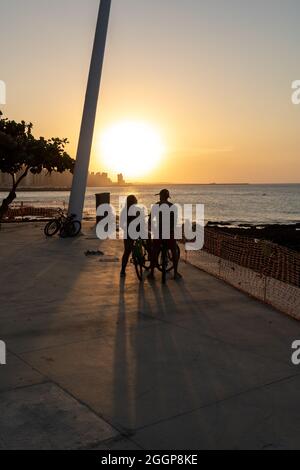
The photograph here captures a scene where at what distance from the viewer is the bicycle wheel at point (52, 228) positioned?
20322mm

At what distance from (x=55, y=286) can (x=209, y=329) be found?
4.26 metres

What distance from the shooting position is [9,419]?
4344 millimetres

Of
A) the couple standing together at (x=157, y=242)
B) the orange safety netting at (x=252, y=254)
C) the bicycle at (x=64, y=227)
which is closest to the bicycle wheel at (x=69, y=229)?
the bicycle at (x=64, y=227)

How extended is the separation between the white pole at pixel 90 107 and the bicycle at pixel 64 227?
0.49m

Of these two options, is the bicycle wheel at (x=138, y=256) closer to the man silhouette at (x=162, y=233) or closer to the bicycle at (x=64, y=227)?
the man silhouette at (x=162, y=233)

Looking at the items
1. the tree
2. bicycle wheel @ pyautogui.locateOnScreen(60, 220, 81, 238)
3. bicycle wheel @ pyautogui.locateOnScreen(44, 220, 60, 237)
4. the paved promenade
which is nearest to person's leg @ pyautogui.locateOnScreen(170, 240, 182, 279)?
the paved promenade

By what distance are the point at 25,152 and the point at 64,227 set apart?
23.9 ft

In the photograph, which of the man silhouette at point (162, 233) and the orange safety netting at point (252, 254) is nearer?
the man silhouette at point (162, 233)

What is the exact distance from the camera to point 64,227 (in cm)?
1984

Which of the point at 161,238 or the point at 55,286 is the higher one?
the point at 161,238

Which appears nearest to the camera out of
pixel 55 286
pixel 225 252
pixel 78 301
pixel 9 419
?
pixel 9 419
